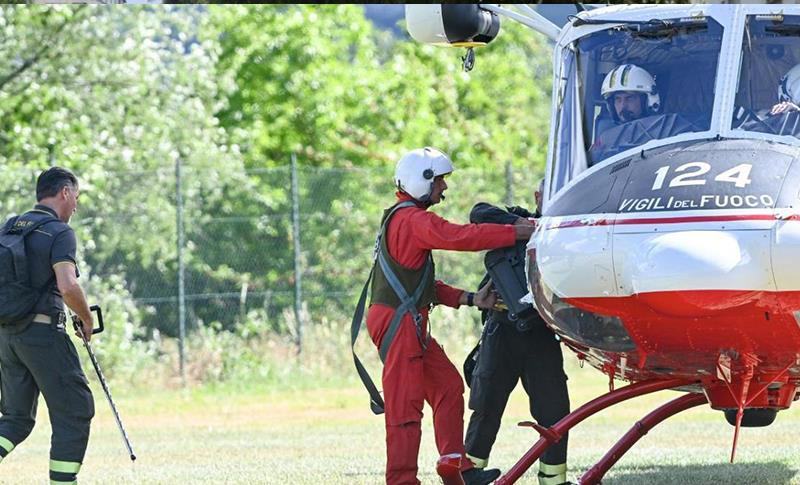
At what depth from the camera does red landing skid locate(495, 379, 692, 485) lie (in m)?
8.02

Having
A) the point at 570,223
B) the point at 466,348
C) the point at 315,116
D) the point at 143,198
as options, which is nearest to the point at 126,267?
the point at 143,198

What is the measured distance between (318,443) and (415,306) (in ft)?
19.3

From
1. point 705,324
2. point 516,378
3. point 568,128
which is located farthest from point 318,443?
point 705,324

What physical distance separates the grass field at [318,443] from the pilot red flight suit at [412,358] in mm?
2224

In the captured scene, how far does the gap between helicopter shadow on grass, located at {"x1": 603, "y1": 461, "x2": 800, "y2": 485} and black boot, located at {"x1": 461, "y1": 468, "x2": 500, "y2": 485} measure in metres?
1.73

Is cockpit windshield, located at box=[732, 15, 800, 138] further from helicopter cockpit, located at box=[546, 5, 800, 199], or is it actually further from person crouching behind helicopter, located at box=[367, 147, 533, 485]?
person crouching behind helicopter, located at box=[367, 147, 533, 485]

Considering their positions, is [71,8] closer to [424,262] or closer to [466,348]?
[466,348]

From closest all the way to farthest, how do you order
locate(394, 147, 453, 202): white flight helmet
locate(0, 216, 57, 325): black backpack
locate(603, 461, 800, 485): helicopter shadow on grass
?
locate(394, 147, 453, 202): white flight helmet < locate(0, 216, 57, 325): black backpack < locate(603, 461, 800, 485): helicopter shadow on grass

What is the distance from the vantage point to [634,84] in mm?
7828

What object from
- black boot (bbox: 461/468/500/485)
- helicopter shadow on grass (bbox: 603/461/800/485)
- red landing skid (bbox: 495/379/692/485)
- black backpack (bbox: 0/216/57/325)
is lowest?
helicopter shadow on grass (bbox: 603/461/800/485)

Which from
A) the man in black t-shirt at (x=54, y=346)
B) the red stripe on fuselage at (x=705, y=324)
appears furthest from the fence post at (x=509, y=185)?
the red stripe on fuselage at (x=705, y=324)

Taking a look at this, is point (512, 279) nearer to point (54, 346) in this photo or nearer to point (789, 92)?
point (789, 92)

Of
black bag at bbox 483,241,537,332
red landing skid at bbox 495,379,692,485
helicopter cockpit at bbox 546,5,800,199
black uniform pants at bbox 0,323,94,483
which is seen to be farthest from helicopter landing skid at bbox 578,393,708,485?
black uniform pants at bbox 0,323,94,483

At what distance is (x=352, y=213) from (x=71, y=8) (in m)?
4.86
